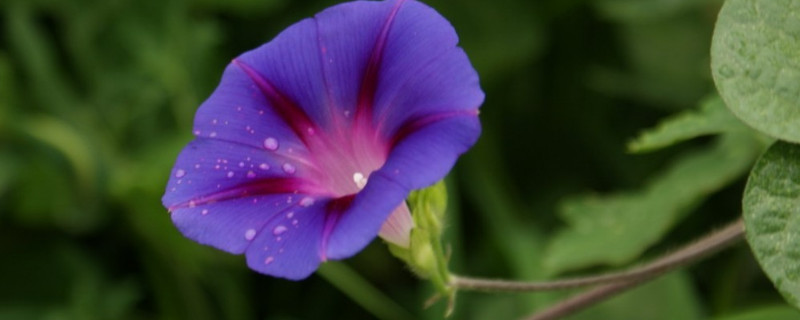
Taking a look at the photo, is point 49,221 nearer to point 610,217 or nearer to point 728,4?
point 610,217

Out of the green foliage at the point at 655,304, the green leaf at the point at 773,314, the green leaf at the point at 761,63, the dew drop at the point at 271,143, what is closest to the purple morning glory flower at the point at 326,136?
the dew drop at the point at 271,143

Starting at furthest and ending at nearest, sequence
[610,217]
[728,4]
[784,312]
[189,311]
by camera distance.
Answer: [189,311] < [610,217] < [784,312] < [728,4]

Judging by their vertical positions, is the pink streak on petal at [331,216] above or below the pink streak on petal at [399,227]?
above

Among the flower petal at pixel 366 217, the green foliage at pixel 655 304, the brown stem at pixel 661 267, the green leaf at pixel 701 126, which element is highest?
the flower petal at pixel 366 217

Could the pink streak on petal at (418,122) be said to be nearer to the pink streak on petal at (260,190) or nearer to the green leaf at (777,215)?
the pink streak on petal at (260,190)

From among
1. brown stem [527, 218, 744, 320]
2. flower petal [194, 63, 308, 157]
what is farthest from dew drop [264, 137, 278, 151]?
brown stem [527, 218, 744, 320]

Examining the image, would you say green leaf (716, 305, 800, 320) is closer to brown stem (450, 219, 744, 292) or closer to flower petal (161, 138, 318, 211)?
brown stem (450, 219, 744, 292)

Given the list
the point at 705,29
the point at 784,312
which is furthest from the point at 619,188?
the point at 784,312

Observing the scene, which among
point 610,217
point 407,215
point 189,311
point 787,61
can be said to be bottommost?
point 189,311
